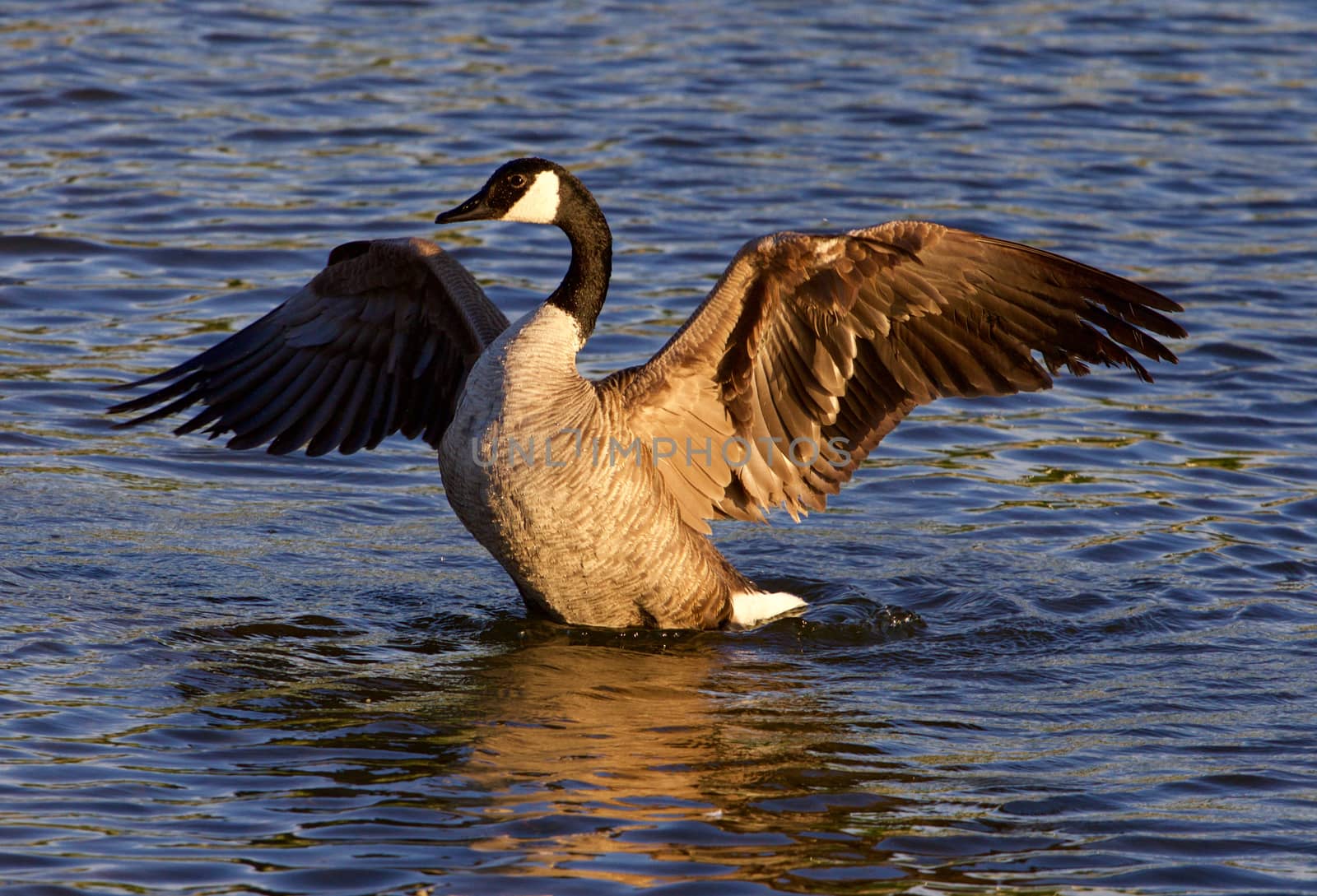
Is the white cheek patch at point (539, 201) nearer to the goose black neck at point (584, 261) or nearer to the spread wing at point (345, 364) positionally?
the goose black neck at point (584, 261)

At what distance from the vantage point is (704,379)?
24.0 ft

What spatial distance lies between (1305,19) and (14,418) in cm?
1428

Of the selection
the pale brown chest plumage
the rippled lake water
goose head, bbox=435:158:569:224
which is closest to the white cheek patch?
goose head, bbox=435:158:569:224

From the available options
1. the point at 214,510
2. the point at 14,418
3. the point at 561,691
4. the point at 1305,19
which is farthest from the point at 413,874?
the point at 1305,19

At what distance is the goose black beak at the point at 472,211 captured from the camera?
23.7ft

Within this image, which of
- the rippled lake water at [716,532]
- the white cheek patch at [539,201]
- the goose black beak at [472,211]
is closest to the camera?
the rippled lake water at [716,532]

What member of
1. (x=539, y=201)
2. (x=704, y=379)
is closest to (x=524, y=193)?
(x=539, y=201)

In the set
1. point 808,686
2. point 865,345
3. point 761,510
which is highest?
point 865,345

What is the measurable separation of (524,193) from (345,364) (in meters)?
1.61

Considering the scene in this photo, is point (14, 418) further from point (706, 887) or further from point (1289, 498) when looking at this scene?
point (1289, 498)

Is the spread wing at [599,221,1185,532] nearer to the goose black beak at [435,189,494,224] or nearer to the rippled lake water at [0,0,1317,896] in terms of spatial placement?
the rippled lake water at [0,0,1317,896]

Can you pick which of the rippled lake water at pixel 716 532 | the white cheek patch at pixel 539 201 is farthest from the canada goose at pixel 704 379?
the rippled lake water at pixel 716 532

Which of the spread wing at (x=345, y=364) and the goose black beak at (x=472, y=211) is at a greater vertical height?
the goose black beak at (x=472, y=211)

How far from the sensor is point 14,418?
9.55 meters
